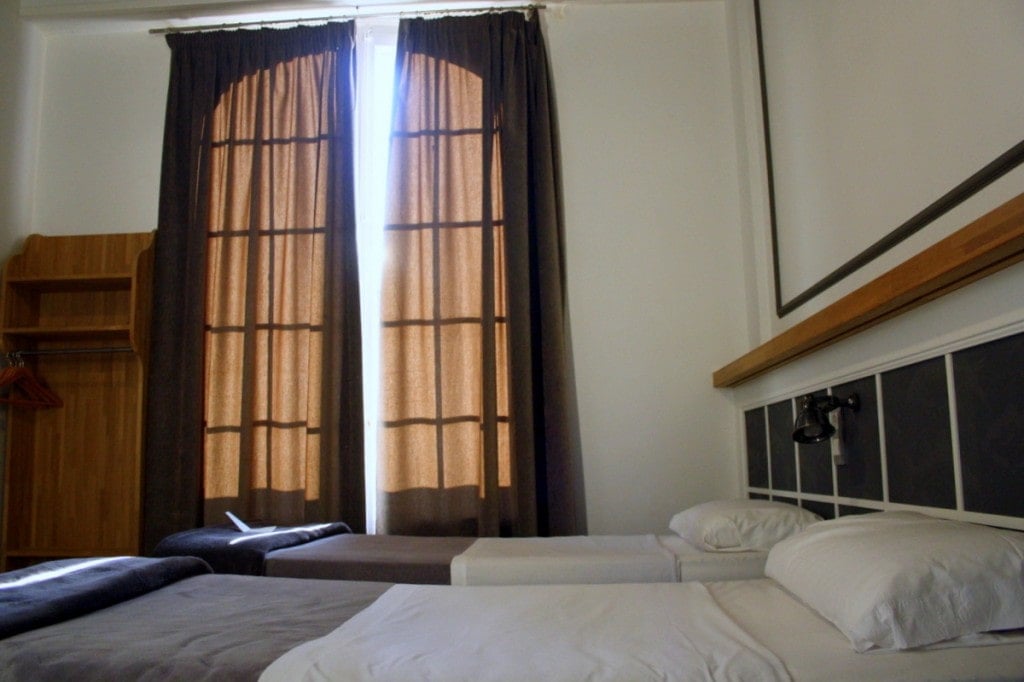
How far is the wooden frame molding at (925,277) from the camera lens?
4.10ft

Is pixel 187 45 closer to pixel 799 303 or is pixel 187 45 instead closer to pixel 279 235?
pixel 279 235

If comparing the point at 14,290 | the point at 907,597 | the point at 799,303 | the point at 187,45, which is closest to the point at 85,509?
the point at 14,290

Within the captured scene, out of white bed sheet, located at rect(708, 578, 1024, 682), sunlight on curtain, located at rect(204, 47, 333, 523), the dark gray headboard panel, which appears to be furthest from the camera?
sunlight on curtain, located at rect(204, 47, 333, 523)

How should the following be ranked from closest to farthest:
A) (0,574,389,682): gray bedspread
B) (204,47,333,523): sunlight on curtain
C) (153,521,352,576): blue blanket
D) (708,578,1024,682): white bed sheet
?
(708,578,1024,682): white bed sheet
(0,574,389,682): gray bedspread
(153,521,352,576): blue blanket
(204,47,333,523): sunlight on curtain

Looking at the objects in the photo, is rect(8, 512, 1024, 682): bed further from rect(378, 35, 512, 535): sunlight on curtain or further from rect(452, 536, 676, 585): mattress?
rect(378, 35, 512, 535): sunlight on curtain

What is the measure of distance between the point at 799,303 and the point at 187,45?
3146 millimetres

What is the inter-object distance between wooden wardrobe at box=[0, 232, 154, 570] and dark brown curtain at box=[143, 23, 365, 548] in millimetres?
116

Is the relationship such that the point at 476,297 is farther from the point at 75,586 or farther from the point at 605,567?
the point at 75,586

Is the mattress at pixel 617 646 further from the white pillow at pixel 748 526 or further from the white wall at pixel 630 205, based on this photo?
the white wall at pixel 630 205

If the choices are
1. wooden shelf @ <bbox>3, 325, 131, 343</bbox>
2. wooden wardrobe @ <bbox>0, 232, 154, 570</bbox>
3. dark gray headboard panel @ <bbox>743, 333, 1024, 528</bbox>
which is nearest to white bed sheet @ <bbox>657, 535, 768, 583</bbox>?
dark gray headboard panel @ <bbox>743, 333, 1024, 528</bbox>

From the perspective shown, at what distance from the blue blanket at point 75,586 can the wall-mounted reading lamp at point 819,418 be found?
166 cm

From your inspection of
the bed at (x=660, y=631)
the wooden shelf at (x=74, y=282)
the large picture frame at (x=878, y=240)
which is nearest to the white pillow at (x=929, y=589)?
the bed at (x=660, y=631)

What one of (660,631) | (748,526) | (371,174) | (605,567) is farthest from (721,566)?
(371,174)

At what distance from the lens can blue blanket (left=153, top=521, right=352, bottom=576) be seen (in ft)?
7.76
